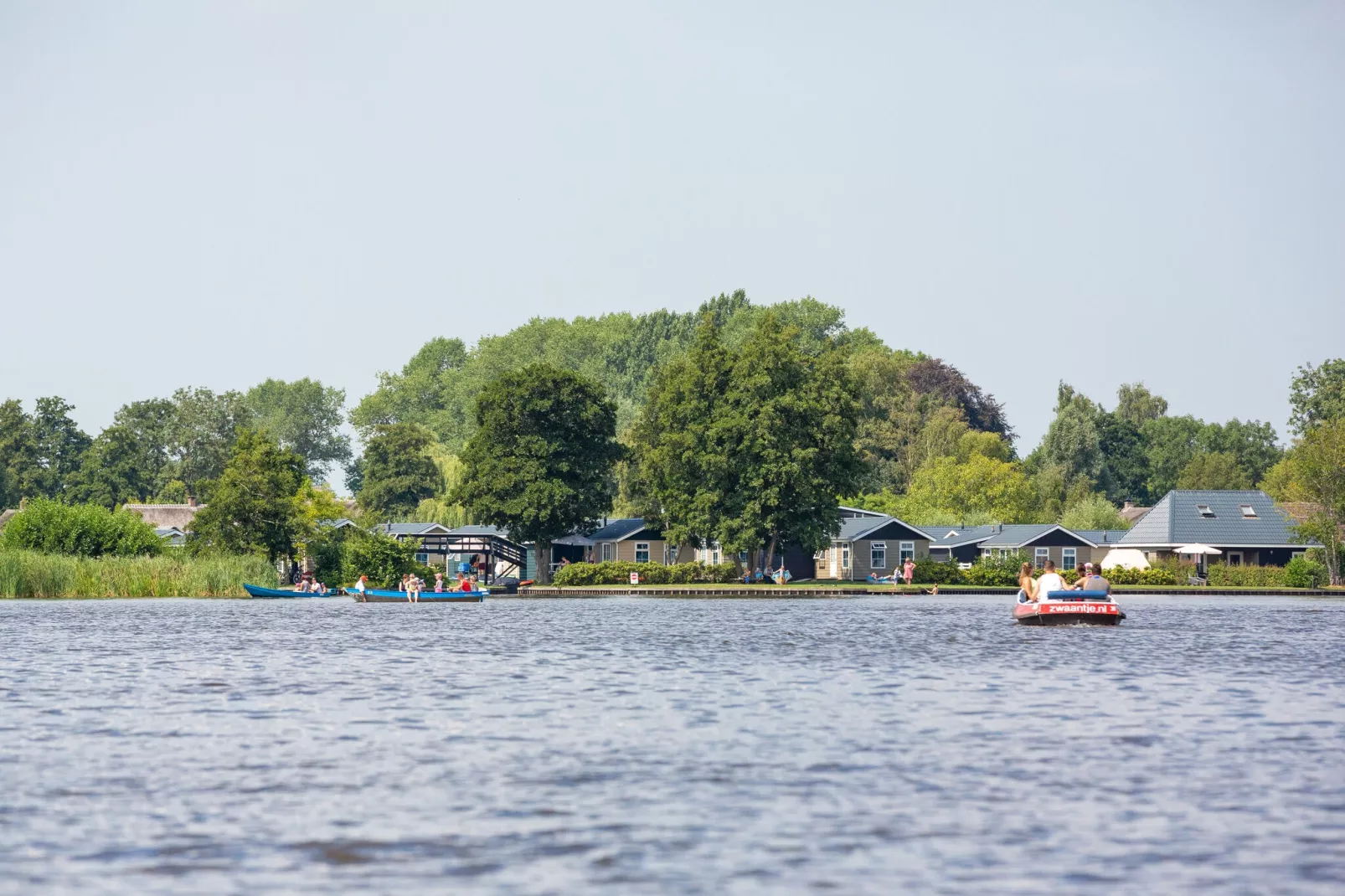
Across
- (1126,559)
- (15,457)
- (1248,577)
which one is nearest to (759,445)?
(1248,577)

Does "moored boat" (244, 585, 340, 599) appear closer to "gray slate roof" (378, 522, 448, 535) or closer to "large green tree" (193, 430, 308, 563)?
"large green tree" (193, 430, 308, 563)

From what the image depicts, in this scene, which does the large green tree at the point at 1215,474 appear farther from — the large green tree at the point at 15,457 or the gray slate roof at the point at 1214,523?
the large green tree at the point at 15,457

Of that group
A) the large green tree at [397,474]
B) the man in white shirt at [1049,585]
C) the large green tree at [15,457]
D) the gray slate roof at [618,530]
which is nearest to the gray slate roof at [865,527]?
the gray slate roof at [618,530]

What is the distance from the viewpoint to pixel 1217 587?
4126 inches

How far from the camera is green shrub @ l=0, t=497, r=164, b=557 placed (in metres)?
93.7

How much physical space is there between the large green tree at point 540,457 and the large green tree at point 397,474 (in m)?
57.8

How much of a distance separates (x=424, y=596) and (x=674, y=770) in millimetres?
71367

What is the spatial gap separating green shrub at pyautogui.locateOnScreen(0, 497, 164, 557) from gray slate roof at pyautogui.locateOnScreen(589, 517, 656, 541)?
42472mm

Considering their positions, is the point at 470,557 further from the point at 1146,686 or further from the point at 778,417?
the point at 1146,686

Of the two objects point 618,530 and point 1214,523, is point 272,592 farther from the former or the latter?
point 1214,523

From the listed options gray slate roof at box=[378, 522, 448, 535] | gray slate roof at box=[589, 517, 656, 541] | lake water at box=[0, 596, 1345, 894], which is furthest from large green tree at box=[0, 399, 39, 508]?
lake water at box=[0, 596, 1345, 894]

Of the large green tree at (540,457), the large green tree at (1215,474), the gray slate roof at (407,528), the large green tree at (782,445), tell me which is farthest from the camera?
the large green tree at (1215,474)

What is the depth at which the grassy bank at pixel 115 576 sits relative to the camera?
283 ft

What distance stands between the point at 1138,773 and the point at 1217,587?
87519 millimetres
